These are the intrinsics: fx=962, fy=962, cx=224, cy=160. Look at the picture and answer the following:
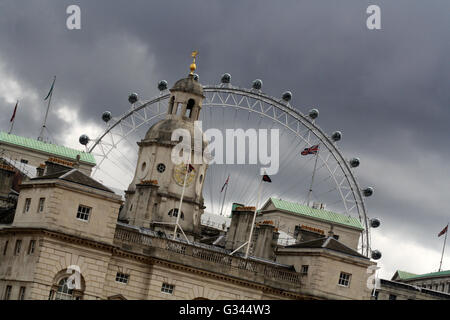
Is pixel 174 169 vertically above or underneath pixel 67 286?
above

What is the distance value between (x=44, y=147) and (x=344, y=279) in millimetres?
73216

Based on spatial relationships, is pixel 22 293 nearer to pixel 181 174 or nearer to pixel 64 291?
pixel 64 291

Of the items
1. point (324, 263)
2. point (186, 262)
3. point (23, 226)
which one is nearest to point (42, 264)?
point (23, 226)

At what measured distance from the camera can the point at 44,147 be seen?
137 m

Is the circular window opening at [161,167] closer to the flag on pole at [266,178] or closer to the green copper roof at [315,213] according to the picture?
the flag on pole at [266,178]

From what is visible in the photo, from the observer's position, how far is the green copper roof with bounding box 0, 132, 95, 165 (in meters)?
135

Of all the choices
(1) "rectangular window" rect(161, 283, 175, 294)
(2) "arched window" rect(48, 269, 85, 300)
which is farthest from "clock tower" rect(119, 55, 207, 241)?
(2) "arched window" rect(48, 269, 85, 300)

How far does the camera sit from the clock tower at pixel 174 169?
278ft

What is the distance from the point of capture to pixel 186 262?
68125 millimetres

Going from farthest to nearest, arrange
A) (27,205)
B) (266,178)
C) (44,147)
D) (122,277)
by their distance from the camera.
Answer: (44,147) < (266,178) < (122,277) < (27,205)

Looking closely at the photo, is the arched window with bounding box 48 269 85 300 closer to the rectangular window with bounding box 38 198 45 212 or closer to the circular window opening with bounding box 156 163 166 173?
the rectangular window with bounding box 38 198 45 212

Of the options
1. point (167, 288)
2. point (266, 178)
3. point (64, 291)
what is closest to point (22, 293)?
point (64, 291)
